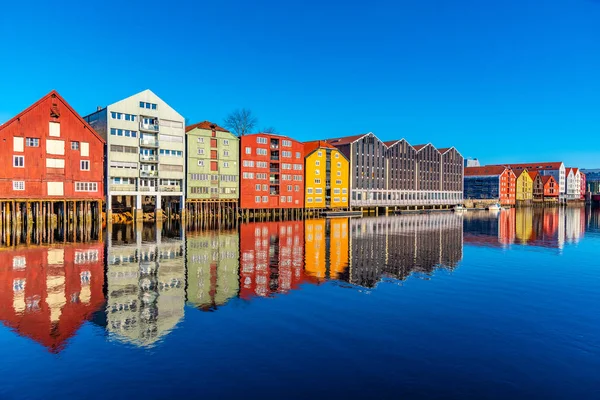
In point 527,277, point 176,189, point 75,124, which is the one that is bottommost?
point 527,277

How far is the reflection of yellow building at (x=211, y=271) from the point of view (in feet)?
68.8

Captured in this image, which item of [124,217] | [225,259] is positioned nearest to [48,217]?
[124,217]

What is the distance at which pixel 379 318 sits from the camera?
17.8 meters

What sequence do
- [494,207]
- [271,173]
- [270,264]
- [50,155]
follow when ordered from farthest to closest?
[494,207], [271,173], [50,155], [270,264]

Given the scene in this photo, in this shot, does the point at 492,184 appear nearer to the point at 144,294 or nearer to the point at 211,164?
the point at 211,164

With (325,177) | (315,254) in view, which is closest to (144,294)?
(315,254)

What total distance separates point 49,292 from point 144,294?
4.67 m

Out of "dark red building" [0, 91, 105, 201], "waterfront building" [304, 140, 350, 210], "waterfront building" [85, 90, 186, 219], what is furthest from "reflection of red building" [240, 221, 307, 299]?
"waterfront building" [304, 140, 350, 210]

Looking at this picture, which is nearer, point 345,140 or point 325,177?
point 325,177

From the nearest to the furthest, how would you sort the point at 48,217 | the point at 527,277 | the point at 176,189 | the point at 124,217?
the point at 527,277
the point at 48,217
the point at 124,217
the point at 176,189

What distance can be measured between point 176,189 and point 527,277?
6111cm

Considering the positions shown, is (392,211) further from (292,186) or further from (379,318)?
(379,318)

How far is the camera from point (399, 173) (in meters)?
115

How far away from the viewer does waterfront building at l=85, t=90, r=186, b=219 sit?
6862 cm
